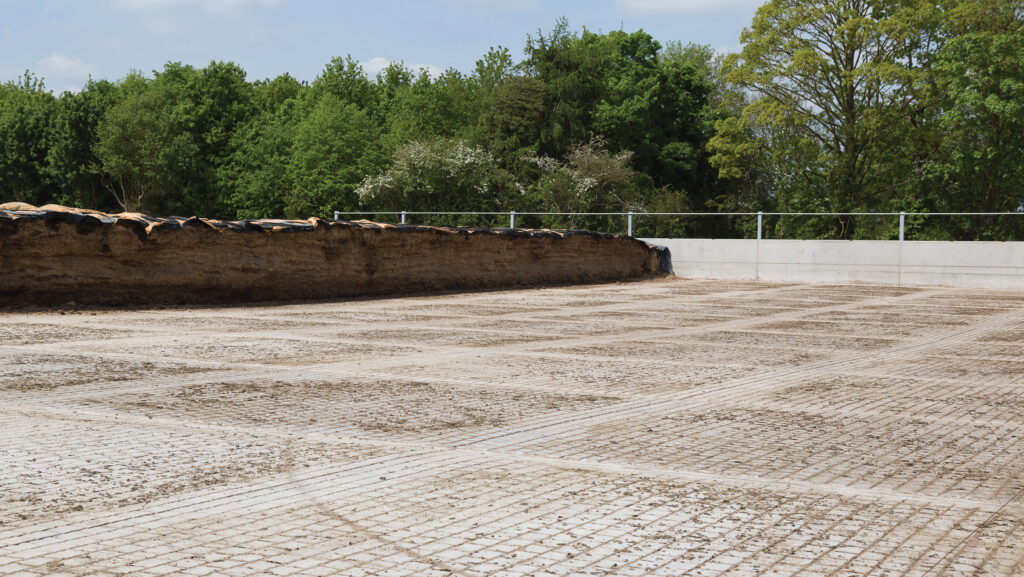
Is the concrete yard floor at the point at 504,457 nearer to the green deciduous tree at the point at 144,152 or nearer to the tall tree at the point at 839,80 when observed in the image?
the tall tree at the point at 839,80

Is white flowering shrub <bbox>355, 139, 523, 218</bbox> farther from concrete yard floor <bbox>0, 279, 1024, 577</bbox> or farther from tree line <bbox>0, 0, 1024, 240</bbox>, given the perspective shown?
concrete yard floor <bbox>0, 279, 1024, 577</bbox>

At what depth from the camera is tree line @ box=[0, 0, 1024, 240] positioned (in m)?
37.3

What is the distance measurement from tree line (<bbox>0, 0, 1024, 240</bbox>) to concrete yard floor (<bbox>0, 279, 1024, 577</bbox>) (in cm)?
2062

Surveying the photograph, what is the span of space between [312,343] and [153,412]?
4.47 m

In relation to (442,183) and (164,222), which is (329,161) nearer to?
(442,183)

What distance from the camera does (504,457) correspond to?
218 inches

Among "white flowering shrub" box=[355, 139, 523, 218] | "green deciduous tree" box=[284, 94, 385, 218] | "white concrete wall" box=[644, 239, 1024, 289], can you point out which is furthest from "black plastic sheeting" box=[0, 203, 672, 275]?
"green deciduous tree" box=[284, 94, 385, 218]

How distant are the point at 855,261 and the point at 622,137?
82.1ft

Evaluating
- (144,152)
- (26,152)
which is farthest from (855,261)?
(26,152)

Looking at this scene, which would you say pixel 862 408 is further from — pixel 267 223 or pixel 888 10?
pixel 888 10

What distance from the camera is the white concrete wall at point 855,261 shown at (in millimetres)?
24609

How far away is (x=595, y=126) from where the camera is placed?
162 ft

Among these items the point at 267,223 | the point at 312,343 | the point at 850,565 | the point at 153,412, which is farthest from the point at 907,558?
the point at 267,223

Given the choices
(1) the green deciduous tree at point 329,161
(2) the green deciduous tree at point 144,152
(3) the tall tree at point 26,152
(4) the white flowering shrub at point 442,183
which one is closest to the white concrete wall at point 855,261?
(4) the white flowering shrub at point 442,183
